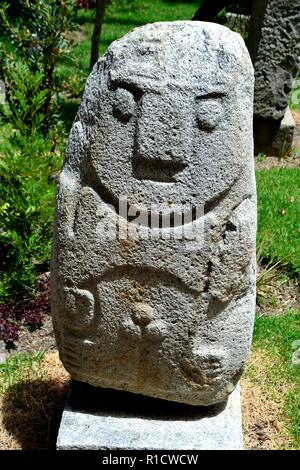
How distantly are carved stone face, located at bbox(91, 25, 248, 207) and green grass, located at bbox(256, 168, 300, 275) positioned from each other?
7.34 feet

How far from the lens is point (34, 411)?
2992 mm

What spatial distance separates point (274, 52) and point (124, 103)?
12.9 ft

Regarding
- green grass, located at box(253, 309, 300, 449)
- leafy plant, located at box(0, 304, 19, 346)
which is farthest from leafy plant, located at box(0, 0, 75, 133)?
green grass, located at box(253, 309, 300, 449)

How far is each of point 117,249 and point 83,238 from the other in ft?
0.40

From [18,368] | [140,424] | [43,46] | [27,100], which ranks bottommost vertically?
[18,368]

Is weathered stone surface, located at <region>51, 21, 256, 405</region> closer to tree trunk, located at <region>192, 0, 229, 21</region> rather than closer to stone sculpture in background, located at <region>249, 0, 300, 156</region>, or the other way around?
stone sculpture in background, located at <region>249, 0, 300, 156</region>

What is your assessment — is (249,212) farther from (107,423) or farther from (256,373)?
(256,373)

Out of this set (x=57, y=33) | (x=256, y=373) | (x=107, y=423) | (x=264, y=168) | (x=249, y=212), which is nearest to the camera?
(x=249, y=212)

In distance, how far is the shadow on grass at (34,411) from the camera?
2.86m

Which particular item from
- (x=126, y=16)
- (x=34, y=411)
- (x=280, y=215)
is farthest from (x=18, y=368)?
(x=126, y=16)

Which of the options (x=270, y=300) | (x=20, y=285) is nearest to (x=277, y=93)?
(x=270, y=300)

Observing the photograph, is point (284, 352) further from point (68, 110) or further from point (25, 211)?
point (68, 110)

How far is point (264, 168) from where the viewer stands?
19.3ft

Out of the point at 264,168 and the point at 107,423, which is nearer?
the point at 107,423
